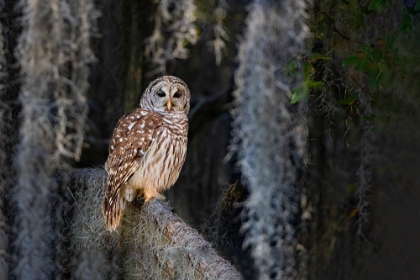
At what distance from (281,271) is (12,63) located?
3.72 feet

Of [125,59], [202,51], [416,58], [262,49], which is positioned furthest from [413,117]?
[202,51]

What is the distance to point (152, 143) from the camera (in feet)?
12.7

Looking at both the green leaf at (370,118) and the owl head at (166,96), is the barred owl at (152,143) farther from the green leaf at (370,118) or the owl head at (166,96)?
A: the green leaf at (370,118)

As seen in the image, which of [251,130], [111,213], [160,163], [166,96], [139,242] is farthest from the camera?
[166,96]

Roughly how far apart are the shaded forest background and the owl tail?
0.14ft

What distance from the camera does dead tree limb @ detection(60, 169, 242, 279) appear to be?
2.38 meters

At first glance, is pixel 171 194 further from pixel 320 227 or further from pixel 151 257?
pixel 151 257

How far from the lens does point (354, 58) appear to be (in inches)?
124

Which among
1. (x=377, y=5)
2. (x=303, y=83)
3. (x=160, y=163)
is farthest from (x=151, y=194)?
(x=377, y=5)

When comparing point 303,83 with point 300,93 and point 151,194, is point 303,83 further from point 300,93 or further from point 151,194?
point 151,194

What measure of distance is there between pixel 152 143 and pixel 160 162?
0.09 meters

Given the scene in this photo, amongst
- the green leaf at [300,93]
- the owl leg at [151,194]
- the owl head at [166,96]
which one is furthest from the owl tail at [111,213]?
the green leaf at [300,93]

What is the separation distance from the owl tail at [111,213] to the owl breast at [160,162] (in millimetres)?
386

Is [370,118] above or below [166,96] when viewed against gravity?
above
